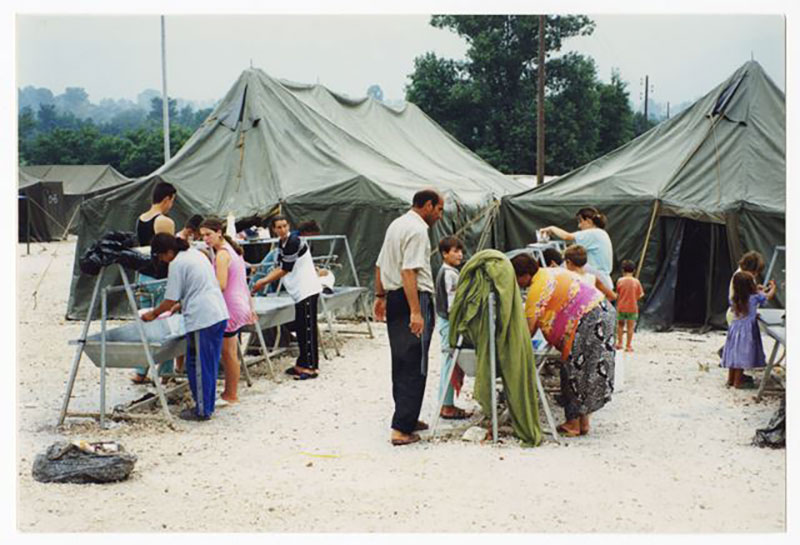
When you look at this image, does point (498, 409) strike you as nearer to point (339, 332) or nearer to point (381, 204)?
point (339, 332)

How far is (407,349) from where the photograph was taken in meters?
6.75

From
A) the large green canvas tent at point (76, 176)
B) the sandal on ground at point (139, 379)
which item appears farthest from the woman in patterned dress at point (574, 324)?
the large green canvas tent at point (76, 176)

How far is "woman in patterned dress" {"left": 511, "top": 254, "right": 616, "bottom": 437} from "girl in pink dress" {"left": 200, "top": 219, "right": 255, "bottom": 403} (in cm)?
248

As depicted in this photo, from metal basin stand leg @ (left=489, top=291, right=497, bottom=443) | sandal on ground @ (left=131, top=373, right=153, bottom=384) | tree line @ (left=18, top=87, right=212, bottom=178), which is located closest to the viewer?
metal basin stand leg @ (left=489, top=291, right=497, bottom=443)

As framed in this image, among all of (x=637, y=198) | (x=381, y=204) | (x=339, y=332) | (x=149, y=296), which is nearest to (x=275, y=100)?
(x=381, y=204)

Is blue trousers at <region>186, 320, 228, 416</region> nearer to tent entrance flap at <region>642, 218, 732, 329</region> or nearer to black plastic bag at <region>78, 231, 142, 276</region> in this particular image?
black plastic bag at <region>78, 231, 142, 276</region>

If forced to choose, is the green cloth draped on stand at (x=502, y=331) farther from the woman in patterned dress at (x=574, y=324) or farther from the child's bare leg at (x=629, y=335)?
the child's bare leg at (x=629, y=335)

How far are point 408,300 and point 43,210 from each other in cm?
2595

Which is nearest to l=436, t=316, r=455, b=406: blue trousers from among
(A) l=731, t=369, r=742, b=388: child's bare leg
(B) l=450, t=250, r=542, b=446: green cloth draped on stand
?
(B) l=450, t=250, r=542, b=446: green cloth draped on stand

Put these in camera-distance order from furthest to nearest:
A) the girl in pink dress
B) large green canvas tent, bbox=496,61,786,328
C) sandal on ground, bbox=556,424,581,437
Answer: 1. large green canvas tent, bbox=496,61,786,328
2. the girl in pink dress
3. sandal on ground, bbox=556,424,581,437

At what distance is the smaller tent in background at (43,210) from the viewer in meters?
30.5

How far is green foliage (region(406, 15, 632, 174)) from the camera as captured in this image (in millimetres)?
25109

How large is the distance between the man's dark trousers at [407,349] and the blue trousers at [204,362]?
1.53 metres

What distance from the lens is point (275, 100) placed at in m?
15.3
